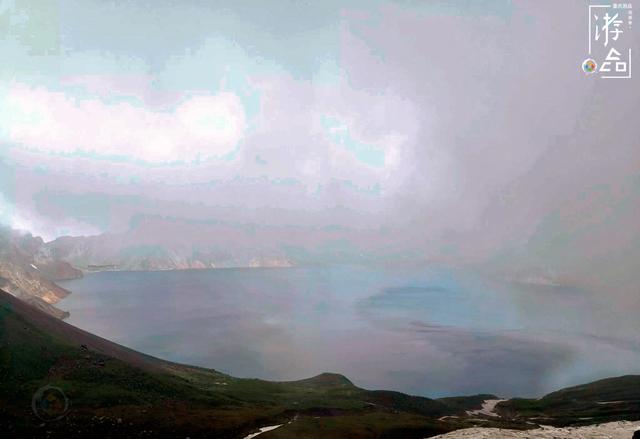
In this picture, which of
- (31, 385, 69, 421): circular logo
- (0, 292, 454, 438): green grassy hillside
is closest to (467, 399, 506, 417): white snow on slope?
(0, 292, 454, 438): green grassy hillside

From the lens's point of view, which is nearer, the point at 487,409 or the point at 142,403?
the point at 142,403

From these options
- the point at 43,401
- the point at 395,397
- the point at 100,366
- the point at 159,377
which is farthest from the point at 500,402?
the point at 43,401

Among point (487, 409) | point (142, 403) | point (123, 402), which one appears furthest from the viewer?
point (487, 409)

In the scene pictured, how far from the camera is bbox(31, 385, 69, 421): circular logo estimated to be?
5844 cm

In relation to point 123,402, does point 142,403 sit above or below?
below

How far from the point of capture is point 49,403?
61.9 metres

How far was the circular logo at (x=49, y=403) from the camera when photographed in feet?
192

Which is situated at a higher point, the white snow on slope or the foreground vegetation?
the foreground vegetation

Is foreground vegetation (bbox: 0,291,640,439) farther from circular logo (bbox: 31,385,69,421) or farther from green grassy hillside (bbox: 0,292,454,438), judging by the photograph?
circular logo (bbox: 31,385,69,421)

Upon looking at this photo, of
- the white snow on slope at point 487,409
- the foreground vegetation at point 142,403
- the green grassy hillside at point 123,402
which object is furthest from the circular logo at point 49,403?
the white snow on slope at point 487,409

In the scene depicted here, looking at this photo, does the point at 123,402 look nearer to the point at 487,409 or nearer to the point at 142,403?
the point at 142,403

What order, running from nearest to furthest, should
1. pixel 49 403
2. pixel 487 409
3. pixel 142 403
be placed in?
pixel 49 403 < pixel 142 403 < pixel 487 409

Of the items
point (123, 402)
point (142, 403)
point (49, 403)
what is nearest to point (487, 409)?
point (142, 403)

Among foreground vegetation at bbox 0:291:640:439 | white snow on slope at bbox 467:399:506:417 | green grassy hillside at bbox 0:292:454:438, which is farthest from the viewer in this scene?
white snow on slope at bbox 467:399:506:417
